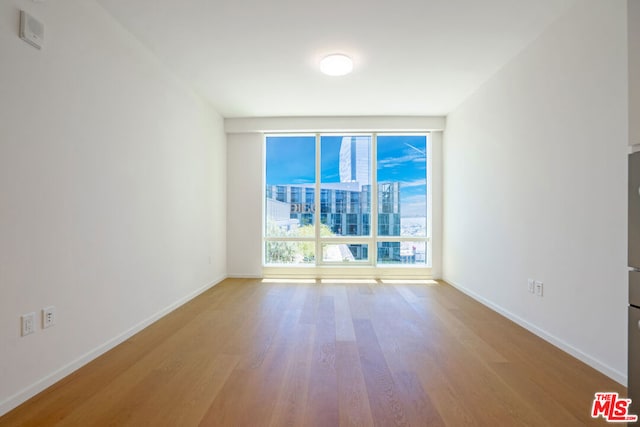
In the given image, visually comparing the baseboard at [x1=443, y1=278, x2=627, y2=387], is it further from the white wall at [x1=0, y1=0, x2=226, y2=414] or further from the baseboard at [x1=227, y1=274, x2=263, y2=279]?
the white wall at [x1=0, y1=0, x2=226, y2=414]

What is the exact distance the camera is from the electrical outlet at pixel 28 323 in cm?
169

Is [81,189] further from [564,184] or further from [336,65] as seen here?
[564,184]

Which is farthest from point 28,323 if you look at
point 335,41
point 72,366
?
point 335,41

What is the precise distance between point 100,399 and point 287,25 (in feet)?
9.49

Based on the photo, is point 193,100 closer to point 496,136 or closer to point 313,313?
point 313,313

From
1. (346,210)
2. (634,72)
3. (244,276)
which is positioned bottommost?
(244,276)

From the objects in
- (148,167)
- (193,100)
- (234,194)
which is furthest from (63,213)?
(234,194)

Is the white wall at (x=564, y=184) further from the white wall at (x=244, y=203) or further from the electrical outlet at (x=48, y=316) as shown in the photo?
the electrical outlet at (x=48, y=316)

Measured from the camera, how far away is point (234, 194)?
507 centimetres

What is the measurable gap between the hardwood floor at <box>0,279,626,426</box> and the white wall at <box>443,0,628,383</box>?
0.96ft

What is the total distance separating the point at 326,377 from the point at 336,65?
2.77 meters

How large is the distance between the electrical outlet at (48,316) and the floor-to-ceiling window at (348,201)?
334cm

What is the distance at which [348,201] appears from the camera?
517 cm

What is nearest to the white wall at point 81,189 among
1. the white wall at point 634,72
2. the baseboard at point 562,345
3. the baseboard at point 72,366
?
the baseboard at point 72,366
